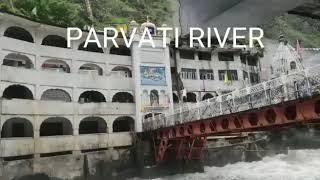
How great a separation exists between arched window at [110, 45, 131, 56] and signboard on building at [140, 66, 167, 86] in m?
4.14

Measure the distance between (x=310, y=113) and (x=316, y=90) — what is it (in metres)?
1.49

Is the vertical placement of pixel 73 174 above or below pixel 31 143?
below

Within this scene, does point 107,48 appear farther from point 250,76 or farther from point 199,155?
point 250,76

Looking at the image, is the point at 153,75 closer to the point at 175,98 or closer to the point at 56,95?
the point at 175,98

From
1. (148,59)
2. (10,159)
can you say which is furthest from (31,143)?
(148,59)

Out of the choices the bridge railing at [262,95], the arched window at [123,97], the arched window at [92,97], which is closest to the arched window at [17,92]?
the arched window at [92,97]

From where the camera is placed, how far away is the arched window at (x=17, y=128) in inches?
1479

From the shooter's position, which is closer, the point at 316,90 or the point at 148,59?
the point at 316,90

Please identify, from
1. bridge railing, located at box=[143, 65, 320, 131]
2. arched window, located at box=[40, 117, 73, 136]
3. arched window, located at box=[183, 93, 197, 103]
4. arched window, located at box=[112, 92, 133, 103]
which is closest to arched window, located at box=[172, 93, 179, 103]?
arched window, located at box=[183, 93, 197, 103]

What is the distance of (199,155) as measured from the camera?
137 ft

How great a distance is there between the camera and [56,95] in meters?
40.0

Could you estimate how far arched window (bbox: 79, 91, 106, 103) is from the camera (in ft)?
145

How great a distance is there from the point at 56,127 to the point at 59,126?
0.35m

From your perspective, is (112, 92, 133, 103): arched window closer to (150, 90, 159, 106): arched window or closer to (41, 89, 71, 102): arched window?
(150, 90, 159, 106): arched window
